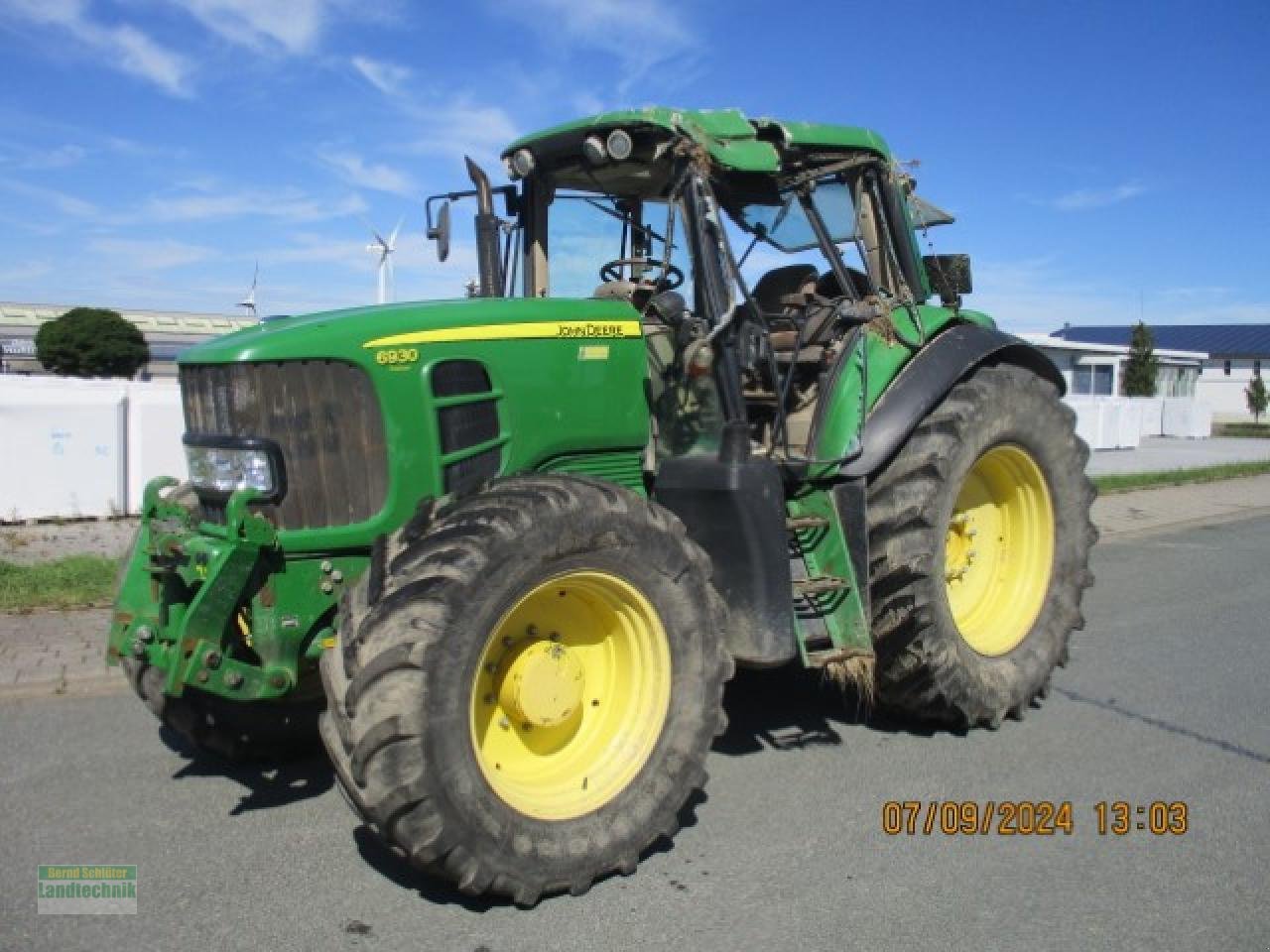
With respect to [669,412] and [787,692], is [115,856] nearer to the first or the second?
[669,412]

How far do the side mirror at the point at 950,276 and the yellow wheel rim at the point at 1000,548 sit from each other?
92cm

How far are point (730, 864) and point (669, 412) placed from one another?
172cm

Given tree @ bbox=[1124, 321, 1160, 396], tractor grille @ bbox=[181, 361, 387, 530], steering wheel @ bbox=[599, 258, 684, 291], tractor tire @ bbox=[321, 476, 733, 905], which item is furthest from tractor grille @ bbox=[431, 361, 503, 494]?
tree @ bbox=[1124, 321, 1160, 396]

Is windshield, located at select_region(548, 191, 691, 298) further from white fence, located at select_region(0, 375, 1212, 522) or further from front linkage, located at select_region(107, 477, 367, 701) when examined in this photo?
white fence, located at select_region(0, 375, 1212, 522)

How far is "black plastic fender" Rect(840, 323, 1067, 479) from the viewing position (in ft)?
15.7

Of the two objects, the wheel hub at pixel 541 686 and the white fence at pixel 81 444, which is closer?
the wheel hub at pixel 541 686

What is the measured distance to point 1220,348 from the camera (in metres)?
72.0

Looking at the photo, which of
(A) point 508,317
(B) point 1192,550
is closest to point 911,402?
(A) point 508,317

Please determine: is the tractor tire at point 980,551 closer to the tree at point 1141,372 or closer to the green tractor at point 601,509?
the green tractor at point 601,509

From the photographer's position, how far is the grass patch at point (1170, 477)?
1659cm

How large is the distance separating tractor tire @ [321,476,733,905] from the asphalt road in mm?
261

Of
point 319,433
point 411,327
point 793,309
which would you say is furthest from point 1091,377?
point 319,433

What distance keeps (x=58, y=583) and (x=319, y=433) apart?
5017 mm

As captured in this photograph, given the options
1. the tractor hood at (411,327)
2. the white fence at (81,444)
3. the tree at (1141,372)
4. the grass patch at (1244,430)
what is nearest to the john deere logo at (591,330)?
the tractor hood at (411,327)
